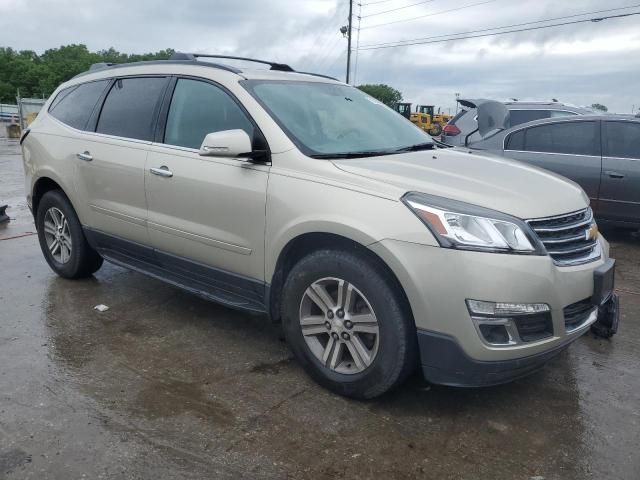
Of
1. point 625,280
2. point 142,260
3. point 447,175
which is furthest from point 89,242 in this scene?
point 625,280

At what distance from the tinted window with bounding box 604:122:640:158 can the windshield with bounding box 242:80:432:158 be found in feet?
11.9

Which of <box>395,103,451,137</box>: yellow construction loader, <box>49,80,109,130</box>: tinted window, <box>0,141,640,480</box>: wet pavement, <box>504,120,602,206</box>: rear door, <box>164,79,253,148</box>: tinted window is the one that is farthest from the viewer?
<box>395,103,451,137</box>: yellow construction loader

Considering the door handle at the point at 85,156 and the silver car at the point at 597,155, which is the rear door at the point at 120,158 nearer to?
the door handle at the point at 85,156

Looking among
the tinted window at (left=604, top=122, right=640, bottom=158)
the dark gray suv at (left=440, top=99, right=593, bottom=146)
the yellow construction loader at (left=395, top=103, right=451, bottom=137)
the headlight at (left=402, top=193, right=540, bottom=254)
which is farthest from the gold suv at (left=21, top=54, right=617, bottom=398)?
the yellow construction loader at (left=395, top=103, right=451, bottom=137)

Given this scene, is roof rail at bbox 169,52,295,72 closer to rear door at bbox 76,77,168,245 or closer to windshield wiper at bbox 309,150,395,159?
rear door at bbox 76,77,168,245

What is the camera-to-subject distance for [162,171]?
3.88 m

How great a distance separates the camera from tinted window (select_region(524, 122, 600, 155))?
6949mm

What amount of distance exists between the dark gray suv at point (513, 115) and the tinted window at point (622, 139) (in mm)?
2455

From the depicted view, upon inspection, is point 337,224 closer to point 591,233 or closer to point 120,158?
point 591,233

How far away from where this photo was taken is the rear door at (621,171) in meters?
6.63

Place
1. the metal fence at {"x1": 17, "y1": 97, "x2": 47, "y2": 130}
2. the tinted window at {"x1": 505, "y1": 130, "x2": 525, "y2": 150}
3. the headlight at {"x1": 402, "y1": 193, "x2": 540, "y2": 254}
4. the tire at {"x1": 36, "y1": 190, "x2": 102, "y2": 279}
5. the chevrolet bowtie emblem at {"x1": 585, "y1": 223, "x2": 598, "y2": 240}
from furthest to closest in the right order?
the metal fence at {"x1": 17, "y1": 97, "x2": 47, "y2": 130}
the tinted window at {"x1": 505, "y1": 130, "x2": 525, "y2": 150}
the tire at {"x1": 36, "y1": 190, "x2": 102, "y2": 279}
the chevrolet bowtie emblem at {"x1": 585, "y1": 223, "x2": 598, "y2": 240}
the headlight at {"x1": 402, "y1": 193, "x2": 540, "y2": 254}

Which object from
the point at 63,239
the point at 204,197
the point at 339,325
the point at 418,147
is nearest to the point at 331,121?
the point at 418,147

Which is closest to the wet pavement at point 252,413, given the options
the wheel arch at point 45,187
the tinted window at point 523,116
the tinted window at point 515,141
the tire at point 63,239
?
the tire at point 63,239

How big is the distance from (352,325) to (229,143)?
1.22m
